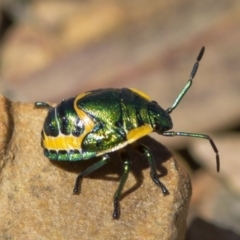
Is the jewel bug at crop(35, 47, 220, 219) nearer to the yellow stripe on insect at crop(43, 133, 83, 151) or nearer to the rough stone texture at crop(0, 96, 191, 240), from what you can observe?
the yellow stripe on insect at crop(43, 133, 83, 151)

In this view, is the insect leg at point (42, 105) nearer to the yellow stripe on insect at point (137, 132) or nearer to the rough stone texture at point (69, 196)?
the rough stone texture at point (69, 196)

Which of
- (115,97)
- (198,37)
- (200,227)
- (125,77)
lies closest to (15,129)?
(115,97)

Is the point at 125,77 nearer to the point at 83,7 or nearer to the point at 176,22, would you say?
the point at 176,22

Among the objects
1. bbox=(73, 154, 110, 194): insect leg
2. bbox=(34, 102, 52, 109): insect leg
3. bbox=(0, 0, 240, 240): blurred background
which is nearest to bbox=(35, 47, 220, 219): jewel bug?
bbox=(73, 154, 110, 194): insect leg

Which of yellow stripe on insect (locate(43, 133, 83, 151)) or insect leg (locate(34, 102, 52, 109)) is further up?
insect leg (locate(34, 102, 52, 109))

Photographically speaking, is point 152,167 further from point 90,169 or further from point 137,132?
point 90,169

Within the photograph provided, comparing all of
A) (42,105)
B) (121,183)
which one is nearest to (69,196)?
(121,183)
